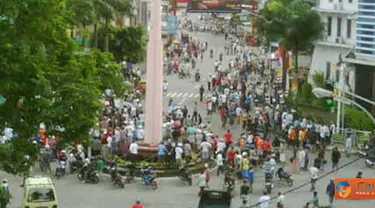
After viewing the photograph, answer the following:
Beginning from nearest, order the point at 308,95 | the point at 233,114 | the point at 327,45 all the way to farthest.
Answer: the point at 233,114 → the point at 308,95 → the point at 327,45

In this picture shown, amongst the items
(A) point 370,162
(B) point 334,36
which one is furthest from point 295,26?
(A) point 370,162

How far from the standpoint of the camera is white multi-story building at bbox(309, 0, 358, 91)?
56866 millimetres

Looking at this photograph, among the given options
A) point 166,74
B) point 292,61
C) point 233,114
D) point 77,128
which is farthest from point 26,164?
point 166,74

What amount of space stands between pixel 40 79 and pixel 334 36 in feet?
131

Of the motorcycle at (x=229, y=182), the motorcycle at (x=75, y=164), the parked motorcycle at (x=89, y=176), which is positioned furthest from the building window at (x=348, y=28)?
the parked motorcycle at (x=89, y=176)

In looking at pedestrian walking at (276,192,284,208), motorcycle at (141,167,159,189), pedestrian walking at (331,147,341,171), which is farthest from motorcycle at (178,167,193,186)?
pedestrian walking at (331,147,341,171)

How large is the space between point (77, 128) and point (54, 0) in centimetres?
330

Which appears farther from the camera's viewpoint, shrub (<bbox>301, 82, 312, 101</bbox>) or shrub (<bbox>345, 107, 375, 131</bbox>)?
shrub (<bbox>301, 82, 312, 101</bbox>)

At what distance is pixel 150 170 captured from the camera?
3528cm

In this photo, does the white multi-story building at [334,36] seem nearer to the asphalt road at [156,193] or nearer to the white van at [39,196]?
the asphalt road at [156,193]

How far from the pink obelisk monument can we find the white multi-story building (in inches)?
723

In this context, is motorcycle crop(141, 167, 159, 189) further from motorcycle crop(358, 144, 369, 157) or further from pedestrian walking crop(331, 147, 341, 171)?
motorcycle crop(358, 144, 369, 157)

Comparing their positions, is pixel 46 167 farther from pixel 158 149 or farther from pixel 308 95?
pixel 308 95

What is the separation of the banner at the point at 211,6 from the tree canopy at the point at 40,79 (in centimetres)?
5977
